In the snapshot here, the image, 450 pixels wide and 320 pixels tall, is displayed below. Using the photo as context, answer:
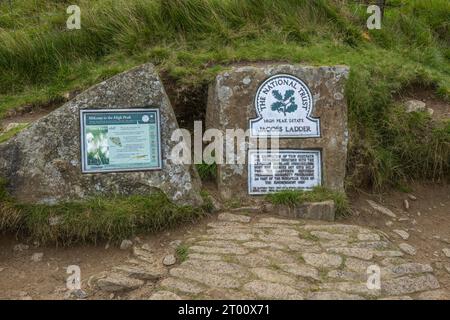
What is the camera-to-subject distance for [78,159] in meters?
4.76

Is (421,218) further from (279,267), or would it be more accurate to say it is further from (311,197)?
(279,267)

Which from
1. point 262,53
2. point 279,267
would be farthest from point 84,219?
point 262,53

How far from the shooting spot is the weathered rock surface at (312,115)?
5212mm

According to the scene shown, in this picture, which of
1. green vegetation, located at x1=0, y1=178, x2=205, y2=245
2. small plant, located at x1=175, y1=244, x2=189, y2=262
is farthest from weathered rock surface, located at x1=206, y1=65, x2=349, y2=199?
small plant, located at x1=175, y1=244, x2=189, y2=262

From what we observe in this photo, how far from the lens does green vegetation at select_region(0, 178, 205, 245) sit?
4.45 meters

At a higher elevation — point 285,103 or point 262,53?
point 262,53

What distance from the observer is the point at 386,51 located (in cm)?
724

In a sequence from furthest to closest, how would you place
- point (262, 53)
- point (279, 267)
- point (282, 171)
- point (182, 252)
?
point (262, 53), point (282, 171), point (182, 252), point (279, 267)

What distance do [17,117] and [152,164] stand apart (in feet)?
7.51

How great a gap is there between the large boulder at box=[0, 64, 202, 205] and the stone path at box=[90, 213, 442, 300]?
602mm

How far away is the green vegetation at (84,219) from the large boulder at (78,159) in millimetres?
110

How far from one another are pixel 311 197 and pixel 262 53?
2.24 m

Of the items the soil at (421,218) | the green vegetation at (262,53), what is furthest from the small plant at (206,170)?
the soil at (421,218)

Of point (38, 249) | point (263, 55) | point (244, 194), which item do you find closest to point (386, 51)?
point (263, 55)
